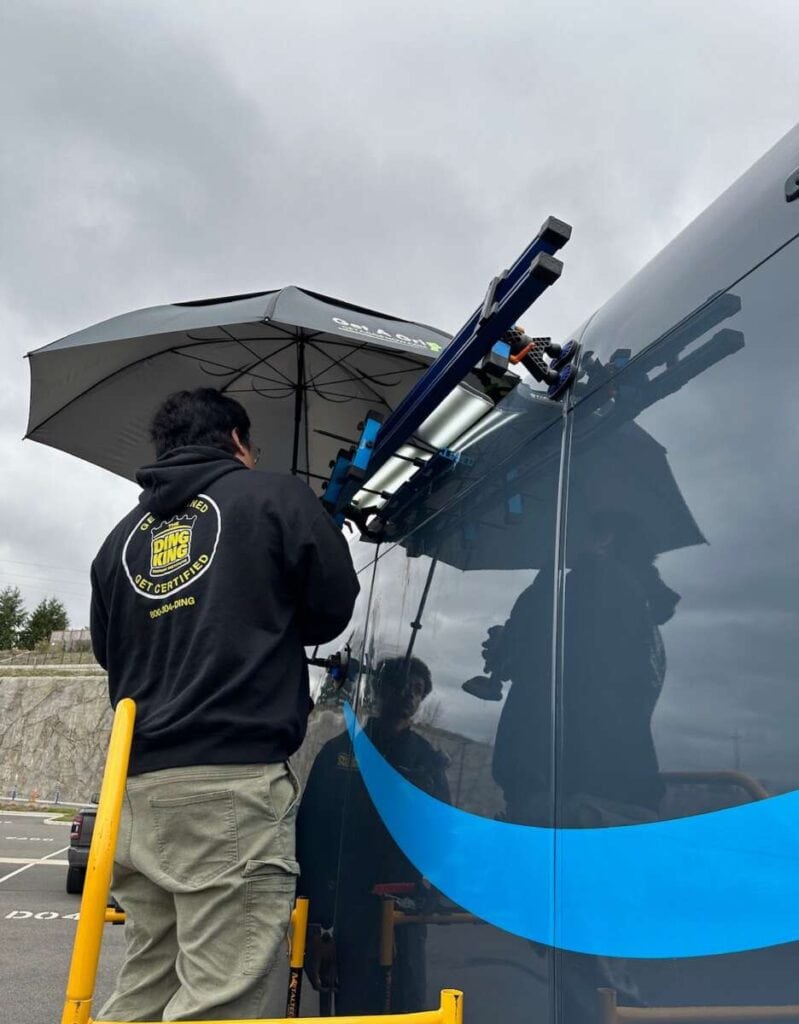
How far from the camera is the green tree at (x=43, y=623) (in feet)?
201

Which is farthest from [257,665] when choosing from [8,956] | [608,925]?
[8,956]

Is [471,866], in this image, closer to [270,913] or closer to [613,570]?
[270,913]

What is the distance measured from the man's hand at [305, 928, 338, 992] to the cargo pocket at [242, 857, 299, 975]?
738mm

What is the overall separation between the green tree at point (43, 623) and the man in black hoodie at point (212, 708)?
208 feet

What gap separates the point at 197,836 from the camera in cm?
161

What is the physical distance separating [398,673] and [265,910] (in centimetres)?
69

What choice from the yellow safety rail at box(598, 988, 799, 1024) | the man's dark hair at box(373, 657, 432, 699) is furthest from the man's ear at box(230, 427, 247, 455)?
the yellow safety rail at box(598, 988, 799, 1024)

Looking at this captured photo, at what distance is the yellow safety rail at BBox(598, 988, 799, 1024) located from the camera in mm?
821

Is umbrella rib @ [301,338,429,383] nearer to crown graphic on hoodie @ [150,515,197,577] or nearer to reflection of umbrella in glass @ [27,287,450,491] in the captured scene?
reflection of umbrella in glass @ [27,287,450,491]

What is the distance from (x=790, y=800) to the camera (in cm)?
84

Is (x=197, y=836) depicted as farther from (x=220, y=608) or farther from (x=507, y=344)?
(x=507, y=344)

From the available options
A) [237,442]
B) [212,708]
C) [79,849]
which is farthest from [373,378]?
[79,849]

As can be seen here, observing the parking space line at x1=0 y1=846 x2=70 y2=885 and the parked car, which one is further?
the parking space line at x1=0 y1=846 x2=70 y2=885

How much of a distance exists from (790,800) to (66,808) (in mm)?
30622
